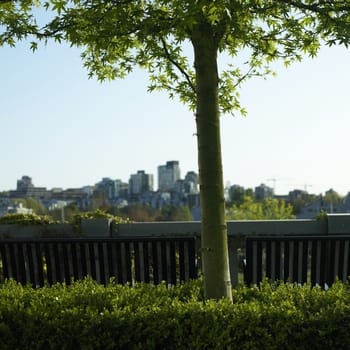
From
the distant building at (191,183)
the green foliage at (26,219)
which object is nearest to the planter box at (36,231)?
the green foliage at (26,219)

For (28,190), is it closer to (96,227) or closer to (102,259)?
(96,227)

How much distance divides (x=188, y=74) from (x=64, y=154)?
118 meters

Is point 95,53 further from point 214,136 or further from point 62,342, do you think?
point 62,342

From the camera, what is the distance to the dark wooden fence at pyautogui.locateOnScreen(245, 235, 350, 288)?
5117 millimetres

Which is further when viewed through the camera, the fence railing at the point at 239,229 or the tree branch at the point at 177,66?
the fence railing at the point at 239,229

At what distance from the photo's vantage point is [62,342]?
11.8 ft

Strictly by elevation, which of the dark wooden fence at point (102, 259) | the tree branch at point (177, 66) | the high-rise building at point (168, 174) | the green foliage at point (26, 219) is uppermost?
the high-rise building at point (168, 174)

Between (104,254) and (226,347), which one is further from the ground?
(104,254)

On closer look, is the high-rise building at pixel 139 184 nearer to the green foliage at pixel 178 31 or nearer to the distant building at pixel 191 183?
the distant building at pixel 191 183

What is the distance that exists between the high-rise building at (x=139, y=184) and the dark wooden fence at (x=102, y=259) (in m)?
166

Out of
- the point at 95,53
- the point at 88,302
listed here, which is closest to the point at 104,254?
the point at 88,302

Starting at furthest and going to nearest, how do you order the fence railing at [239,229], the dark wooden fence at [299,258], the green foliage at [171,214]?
the green foliage at [171,214] → the fence railing at [239,229] → the dark wooden fence at [299,258]

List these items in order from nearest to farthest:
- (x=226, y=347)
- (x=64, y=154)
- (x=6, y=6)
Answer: (x=226, y=347), (x=6, y=6), (x=64, y=154)

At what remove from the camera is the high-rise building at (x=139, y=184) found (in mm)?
173750
